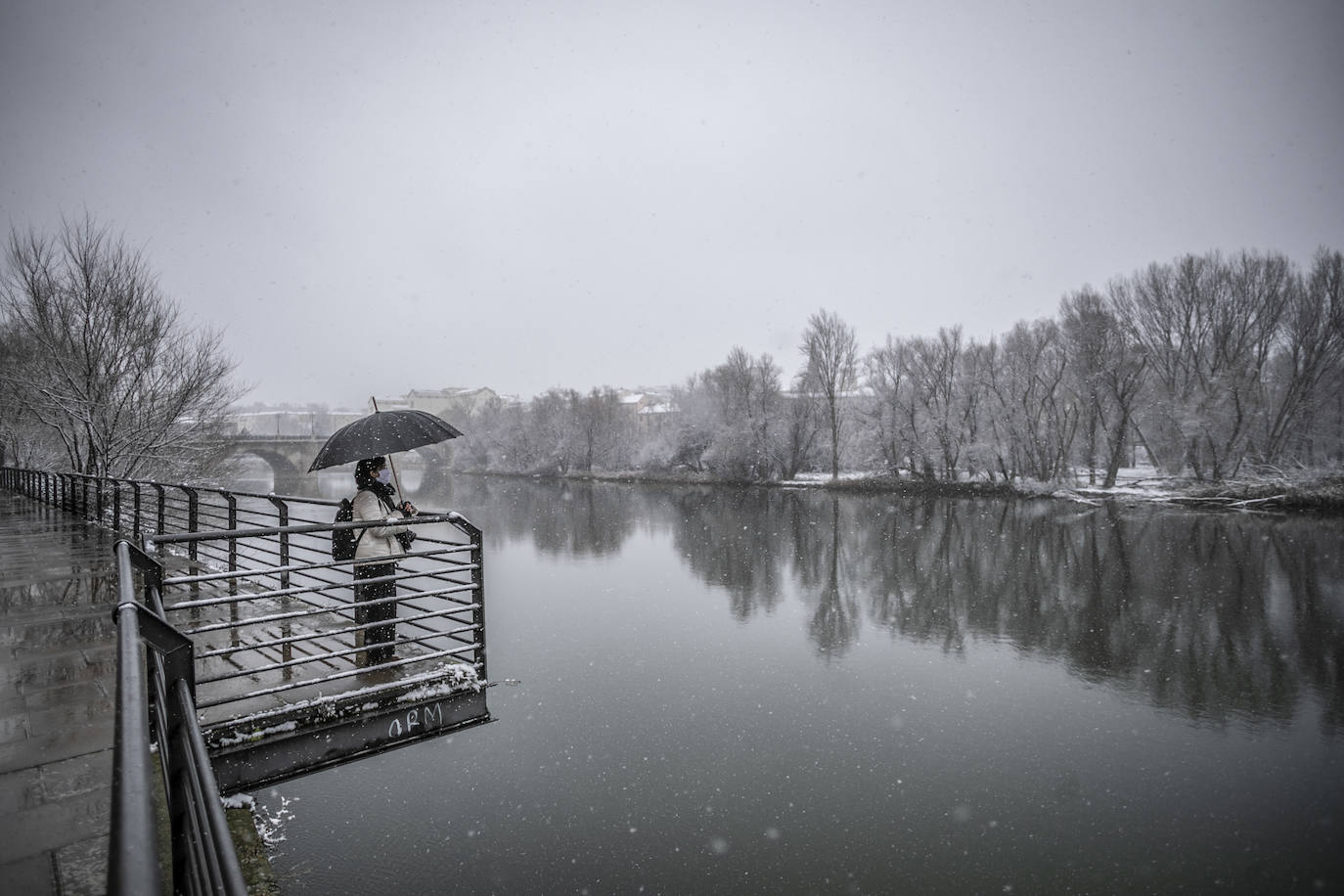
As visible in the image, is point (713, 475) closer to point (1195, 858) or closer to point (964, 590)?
point (964, 590)

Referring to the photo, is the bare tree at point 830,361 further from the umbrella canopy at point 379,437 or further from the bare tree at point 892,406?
the umbrella canopy at point 379,437

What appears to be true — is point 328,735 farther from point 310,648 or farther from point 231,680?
point 310,648

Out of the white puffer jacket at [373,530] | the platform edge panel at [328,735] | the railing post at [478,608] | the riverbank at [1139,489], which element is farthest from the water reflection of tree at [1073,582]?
the white puffer jacket at [373,530]

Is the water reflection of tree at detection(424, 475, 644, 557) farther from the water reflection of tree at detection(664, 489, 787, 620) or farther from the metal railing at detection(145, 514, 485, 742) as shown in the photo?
the metal railing at detection(145, 514, 485, 742)

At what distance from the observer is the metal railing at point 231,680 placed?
1.33m

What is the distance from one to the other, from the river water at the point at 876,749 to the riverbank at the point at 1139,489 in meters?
14.2

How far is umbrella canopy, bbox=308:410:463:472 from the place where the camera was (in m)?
5.39

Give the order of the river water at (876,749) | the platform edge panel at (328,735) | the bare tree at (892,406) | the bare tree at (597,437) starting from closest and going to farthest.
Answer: the platform edge panel at (328,735) < the river water at (876,749) < the bare tree at (892,406) < the bare tree at (597,437)

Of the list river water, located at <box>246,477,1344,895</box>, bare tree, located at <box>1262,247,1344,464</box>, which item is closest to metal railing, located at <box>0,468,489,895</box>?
river water, located at <box>246,477,1344,895</box>

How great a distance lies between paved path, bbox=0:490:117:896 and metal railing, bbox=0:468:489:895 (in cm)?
25

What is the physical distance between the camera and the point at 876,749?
8539mm

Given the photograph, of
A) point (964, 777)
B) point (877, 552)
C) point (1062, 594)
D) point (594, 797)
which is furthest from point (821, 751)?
point (877, 552)

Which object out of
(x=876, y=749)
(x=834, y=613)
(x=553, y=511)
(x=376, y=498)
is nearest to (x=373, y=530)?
(x=376, y=498)

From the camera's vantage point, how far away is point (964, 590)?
16469mm
